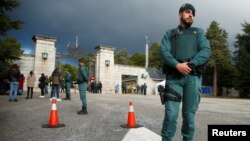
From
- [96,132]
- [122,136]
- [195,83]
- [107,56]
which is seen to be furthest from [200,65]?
[107,56]

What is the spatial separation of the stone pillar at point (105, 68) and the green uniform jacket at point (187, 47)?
3198 cm

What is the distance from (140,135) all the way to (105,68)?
30903 mm

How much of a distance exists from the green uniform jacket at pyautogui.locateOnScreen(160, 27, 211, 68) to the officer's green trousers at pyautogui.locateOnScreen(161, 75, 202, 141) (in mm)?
224

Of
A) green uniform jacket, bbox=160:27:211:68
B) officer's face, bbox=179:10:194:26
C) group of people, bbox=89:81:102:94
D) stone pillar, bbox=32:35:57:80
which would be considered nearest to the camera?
green uniform jacket, bbox=160:27:211:68

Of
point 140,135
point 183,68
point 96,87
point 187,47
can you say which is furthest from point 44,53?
point 183,68

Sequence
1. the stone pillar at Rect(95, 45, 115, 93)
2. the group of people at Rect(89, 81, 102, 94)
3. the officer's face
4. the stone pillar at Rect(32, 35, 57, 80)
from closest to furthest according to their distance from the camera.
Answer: the officer's face
the stone pillar at Rect(32, 35, 57, 80)
the group of people at Rect(89, 81, 102, 94)
the stone pillar at Rect(95, 45, 115, 93)

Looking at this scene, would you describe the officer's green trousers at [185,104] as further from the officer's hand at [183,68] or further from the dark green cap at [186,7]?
the dark green cap at [186,7]

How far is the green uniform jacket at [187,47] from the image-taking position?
3922mm

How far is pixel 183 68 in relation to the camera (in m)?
3.76

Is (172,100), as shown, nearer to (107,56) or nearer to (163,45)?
(163,45)

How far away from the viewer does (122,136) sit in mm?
5699

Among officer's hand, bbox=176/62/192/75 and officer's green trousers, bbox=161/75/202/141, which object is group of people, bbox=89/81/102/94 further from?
officer's hand, bbox=176/62/192/75

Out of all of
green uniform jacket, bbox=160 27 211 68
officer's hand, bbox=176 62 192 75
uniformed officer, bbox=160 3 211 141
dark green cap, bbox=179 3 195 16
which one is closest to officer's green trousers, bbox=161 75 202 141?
uniformed officer, bbox=160 3 211 141

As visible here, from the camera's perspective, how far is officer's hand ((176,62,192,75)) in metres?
3.76
